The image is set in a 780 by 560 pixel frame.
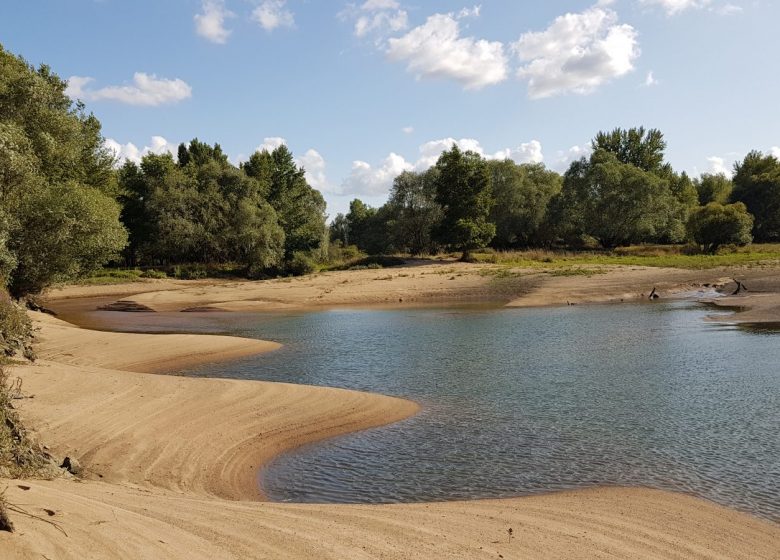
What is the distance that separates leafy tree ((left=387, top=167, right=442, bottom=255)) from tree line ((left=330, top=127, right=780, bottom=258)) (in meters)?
0.15

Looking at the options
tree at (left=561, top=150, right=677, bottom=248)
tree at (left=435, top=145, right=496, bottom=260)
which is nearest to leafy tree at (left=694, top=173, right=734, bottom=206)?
tree at (left=561, top=150, right=677, bottom=248)

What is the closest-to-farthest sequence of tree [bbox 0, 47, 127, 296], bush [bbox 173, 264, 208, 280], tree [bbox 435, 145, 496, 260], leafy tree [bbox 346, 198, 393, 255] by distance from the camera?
tree [bbox 0, 47, 127, 296] → bush [bbox 173, 264, 208, 280] → tree [bbox 435, 145, 496, 260] → leafy tree [bbox 346, 198, 393, 255]

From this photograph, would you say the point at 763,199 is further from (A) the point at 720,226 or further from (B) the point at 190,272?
(B) the point at 190,272

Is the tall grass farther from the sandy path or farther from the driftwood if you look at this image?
the sandy path

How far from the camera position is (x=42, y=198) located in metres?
28.5

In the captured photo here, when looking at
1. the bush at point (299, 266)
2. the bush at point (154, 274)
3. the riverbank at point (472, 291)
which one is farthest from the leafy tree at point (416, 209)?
the bush at point (154, 274)

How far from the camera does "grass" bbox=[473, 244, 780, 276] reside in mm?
58031

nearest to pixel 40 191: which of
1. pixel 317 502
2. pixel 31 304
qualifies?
pixel 31 304

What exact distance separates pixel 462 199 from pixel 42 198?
52.9 m

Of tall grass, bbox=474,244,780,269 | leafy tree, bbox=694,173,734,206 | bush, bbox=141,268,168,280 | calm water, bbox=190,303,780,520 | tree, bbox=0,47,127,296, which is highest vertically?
leafy tree, bbox=694,173,734,206

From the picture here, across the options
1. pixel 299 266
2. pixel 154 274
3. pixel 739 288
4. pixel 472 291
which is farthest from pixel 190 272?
pixel 739 288

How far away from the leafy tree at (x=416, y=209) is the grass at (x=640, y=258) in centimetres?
1280

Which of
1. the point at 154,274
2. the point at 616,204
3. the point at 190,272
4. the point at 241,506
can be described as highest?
the point at 616,204

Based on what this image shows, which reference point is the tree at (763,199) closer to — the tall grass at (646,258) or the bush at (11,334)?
the tall grass at (646,258)
